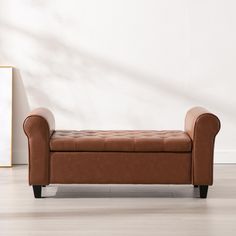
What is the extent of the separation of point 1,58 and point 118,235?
371 cm

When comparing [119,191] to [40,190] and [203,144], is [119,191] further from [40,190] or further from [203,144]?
[203,144]

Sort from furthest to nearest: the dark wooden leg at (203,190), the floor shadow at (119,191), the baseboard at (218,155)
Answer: the baseboard at (218,155)
the floor shadow at (119,191)
the dark wooden leg at (203,190)

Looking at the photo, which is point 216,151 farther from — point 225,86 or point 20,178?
point 20,178

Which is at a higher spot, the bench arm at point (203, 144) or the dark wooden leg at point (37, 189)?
the bench arm at point (203, 144)

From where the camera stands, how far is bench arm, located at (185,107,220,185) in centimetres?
516

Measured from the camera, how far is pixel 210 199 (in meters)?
5.24

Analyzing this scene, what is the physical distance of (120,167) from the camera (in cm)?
523

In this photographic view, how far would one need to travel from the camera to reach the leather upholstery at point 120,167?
5223mm

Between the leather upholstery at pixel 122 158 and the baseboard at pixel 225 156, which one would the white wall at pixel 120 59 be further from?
the leather upholstery at pixel 122 158

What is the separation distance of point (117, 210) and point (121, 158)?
0.56 m

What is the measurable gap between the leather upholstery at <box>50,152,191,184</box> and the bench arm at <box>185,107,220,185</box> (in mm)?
68

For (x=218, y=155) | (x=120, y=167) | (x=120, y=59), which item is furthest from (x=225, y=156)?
(x=120, y=167)

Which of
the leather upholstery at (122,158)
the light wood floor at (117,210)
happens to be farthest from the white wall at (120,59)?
the leather upholstery at (122,158)

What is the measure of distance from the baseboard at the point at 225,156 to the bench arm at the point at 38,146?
2.68m
